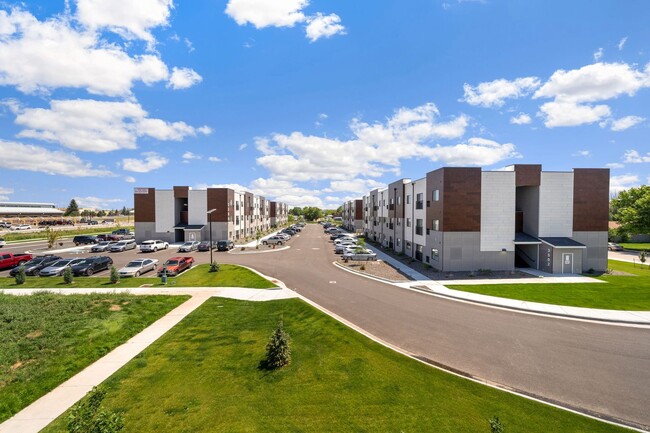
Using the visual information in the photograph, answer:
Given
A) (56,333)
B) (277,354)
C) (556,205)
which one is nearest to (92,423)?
(277,354)

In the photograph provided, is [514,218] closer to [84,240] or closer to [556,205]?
[556,205]

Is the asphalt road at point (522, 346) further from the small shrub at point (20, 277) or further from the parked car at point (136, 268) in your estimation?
the small shrub at point (20, 277)

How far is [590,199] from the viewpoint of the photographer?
30.5 m

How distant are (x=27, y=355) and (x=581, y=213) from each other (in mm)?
44550

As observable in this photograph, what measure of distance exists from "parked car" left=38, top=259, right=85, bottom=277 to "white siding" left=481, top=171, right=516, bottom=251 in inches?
1647

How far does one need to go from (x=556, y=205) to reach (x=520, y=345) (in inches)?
959

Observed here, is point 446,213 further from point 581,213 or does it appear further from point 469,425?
point 469,425

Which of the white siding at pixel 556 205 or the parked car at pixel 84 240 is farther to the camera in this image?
the parked car at pixel 84 240

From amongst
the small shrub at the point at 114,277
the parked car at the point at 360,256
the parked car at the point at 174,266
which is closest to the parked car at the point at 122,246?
the parked car at the point at 174,266

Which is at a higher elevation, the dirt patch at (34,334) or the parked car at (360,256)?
the parked car at (360,256)

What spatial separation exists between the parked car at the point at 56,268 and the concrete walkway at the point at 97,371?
5.83 m

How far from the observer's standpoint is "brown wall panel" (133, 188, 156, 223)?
52.7 m

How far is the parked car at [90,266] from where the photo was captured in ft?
90.6

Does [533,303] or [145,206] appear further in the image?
[145,206]
